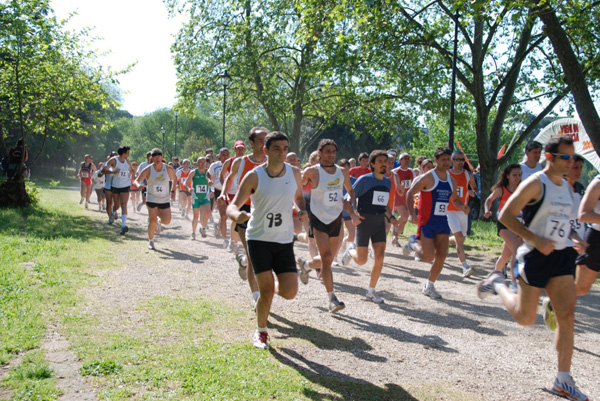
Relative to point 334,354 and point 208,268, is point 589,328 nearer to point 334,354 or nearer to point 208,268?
point 334,354

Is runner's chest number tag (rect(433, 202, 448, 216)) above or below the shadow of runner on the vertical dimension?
above

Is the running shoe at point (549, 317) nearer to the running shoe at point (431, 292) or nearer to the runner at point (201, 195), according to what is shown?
the running shoe at point (431, 292)

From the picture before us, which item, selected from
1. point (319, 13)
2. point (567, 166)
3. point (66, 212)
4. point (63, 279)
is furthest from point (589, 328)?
point (66, 212)

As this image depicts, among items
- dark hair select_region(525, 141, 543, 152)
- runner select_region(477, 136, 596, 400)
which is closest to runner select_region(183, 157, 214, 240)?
dark hair select_region(525, 141, 543, 152)

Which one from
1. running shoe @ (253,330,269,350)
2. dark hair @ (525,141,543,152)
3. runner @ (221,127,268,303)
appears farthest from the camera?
dark hair @ (525,141,543,152)

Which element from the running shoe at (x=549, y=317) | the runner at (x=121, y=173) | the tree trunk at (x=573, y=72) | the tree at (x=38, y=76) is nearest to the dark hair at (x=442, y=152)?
the running shoe at (x=549, y=317)

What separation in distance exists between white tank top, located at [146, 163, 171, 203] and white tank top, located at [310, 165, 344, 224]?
504 cm

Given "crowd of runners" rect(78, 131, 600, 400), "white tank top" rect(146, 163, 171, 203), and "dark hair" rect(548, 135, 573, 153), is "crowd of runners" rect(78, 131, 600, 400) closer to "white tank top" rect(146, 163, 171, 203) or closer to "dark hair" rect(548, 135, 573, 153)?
"dark hair" rect(548, 135, 573, 153)

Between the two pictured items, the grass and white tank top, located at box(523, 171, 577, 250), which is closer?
the grass

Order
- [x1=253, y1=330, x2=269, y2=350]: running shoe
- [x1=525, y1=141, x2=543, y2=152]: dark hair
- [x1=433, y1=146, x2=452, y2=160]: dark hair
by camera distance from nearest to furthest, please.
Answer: [x1=253, y1=330, x2=269, y2=350]: running shoe, [x1=433, y1=146, x2=452, y2=160]: dark hair, [x1=525, y1=141, x2=543, y2=152]: dark hair

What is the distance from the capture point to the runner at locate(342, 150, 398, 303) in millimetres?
7527

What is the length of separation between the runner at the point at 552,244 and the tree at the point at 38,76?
15.5 metres

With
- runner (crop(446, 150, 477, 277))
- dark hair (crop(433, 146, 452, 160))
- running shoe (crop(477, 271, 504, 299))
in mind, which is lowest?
running shoe (crop(477, 271, 504, 299))

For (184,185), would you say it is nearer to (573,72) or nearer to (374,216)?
(374,216)
